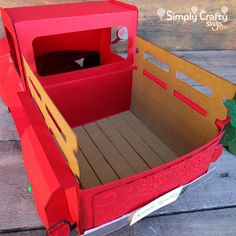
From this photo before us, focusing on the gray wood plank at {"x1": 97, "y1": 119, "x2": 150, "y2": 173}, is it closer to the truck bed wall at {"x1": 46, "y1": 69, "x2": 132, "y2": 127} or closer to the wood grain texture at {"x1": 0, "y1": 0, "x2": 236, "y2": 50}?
the truck bed wall at {"x1": 46, "y1": 69, "x2": 132, "y2": 127}

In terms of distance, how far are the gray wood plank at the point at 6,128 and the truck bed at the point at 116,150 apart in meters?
0.20

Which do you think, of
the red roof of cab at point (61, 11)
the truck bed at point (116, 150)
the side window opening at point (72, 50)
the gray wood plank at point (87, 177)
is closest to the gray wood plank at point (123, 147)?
the truck bed at point (116, 150)

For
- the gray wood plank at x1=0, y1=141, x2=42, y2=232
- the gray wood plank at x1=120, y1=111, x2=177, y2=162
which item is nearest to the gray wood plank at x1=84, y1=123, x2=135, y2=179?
the gray wood plank at x1=120, y1=111, x2=177, y2=162

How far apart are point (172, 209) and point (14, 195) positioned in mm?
370

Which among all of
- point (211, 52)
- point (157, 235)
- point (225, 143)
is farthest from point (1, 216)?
point (211, 52)

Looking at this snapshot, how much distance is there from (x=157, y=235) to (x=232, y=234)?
161 mm

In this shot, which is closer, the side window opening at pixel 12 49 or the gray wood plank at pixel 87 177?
the gray wood plank at pixel 87 177

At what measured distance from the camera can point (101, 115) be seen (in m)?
0.89

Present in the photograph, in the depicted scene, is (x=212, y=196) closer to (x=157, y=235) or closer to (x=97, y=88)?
(x=157, y=235)

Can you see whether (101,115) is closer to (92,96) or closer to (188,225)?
(92,96)

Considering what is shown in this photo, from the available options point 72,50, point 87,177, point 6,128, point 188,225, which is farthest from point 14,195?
point 72,50

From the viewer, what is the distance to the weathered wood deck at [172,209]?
56cm

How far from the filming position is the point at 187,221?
0.59 meters

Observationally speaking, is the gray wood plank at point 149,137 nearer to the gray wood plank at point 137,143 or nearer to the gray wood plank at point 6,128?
the gray wood plank at point 137,143
